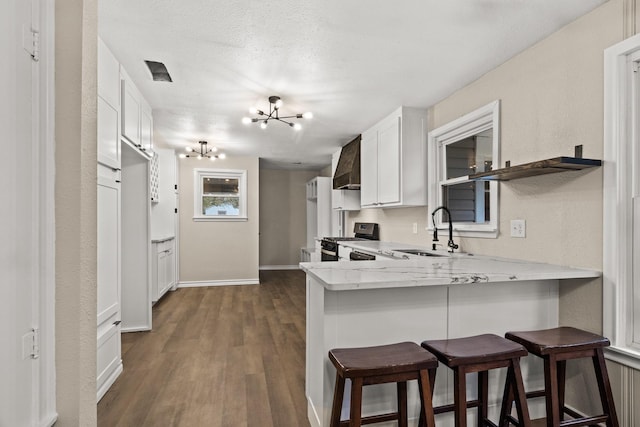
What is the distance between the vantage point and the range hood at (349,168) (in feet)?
16.0

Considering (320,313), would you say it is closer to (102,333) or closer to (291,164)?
(102,333)

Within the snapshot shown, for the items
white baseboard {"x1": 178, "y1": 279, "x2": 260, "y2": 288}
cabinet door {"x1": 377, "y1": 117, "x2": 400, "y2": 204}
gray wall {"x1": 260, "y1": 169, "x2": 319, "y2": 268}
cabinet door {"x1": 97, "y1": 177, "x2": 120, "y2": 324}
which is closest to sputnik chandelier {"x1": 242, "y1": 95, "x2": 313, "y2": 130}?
cabinet door {"x1": 377, "y1": 117, "x2": 400, "y2": 204}

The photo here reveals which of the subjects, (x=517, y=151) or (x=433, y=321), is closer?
(x=433, y=321)

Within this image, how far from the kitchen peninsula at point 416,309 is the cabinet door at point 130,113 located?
199 cm

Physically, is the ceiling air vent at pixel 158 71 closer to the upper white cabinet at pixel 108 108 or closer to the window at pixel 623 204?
the upper white cabinet at pixel 108 108

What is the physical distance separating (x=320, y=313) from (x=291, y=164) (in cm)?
586

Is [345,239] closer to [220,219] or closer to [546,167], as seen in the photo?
[220,219]

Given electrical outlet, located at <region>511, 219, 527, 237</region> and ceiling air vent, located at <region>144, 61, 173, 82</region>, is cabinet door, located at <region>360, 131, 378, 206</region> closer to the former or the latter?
electrical outlet, located at <region>511, 219, 527, 237</region>
